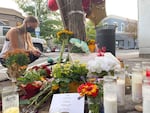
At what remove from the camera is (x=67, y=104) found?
1.32 metres

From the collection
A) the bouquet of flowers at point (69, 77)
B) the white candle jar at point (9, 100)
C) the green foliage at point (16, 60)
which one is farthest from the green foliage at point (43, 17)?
the white candle jar at point (9, 100)

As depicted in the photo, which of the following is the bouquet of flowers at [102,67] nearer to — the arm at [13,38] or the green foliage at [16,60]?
the green foliage at [16,60]

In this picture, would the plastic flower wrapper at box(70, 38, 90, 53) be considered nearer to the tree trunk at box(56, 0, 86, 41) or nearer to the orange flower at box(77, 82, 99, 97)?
the tree trunk at box(56, 0, 86, 41)

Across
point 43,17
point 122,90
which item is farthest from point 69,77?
point 43,17

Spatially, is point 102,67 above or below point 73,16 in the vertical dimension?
below

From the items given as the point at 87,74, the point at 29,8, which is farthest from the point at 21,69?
the point at 29,8

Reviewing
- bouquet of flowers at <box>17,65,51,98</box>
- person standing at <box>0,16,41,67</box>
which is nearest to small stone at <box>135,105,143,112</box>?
bouquet of flowers at <box>17,65,51,98</box>

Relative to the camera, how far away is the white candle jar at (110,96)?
1.13 metres

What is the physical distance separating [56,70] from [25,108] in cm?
28

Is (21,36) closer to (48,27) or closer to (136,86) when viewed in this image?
(136,86)

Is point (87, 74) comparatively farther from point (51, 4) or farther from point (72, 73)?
point (51, 4)

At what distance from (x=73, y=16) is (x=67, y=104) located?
3.67 feet

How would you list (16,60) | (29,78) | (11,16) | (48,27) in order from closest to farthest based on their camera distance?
1. (29,78)
2. (16,60)
3. (11,16)
4. (48,27)

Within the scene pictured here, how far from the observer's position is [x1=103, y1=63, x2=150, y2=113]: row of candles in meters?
1.03
